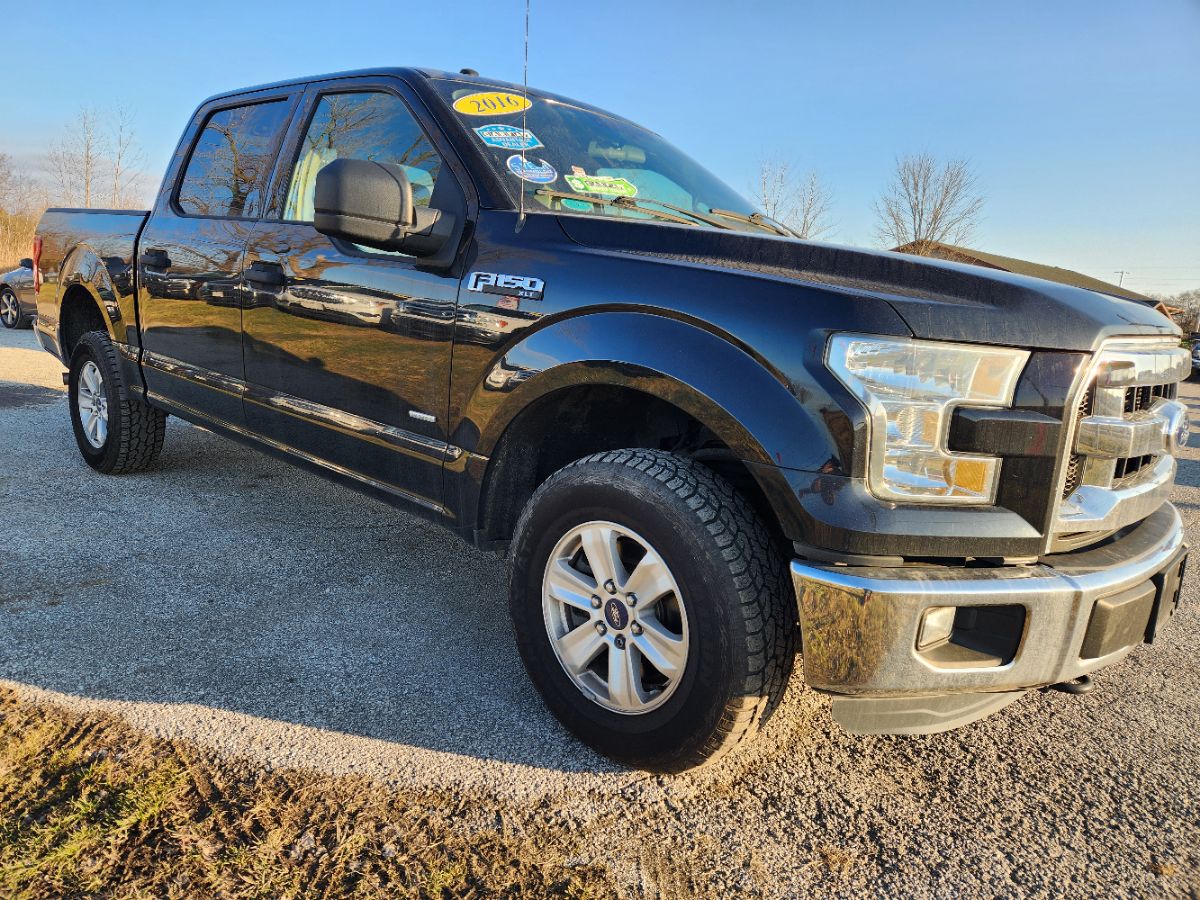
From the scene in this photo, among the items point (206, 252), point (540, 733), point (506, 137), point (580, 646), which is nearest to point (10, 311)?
point (206, 252)

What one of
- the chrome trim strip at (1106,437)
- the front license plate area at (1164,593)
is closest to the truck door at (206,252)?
the chrome trim strip at (1106,437)

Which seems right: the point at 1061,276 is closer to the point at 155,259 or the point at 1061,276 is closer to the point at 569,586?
the point at 569,586

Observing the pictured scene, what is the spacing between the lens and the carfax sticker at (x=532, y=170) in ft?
8.70

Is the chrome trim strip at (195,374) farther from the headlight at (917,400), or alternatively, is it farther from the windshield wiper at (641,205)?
the headlight at (917,400)

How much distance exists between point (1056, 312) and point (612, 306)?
1.03 m

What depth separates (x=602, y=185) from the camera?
2826mm

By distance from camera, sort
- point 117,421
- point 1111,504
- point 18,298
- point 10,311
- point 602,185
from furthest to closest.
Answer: point 10,311 < point 18,298 < point 117,421 < point 602,185 < point 1111,504

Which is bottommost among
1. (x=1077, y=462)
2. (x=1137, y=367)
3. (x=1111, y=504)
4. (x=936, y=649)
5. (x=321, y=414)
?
(x=936, y=649)

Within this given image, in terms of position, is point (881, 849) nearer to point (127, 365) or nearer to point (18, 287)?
point (127, 365)

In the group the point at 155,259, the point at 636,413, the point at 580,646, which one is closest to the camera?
the point at 580,646

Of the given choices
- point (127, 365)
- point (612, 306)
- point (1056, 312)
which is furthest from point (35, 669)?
point (1056, 312)

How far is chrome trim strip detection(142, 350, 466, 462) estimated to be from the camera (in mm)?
2673

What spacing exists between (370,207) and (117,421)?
288 cm

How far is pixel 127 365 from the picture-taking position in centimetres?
437
